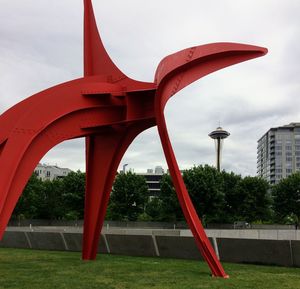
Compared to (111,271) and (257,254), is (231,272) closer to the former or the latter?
(257,254)

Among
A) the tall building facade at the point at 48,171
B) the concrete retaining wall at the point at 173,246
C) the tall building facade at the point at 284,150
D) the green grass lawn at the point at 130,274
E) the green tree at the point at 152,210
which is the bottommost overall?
the green grass lawn at the point at 130,274

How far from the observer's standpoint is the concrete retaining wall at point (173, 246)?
1488cm

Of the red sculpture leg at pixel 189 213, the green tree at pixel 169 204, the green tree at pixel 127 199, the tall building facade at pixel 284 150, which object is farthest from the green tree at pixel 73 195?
the tall building facade at pixel 284 150

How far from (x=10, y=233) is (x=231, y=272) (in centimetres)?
1400

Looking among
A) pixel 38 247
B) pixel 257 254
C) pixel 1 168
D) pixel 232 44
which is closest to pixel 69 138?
pixel 1 168

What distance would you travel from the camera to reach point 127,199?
193 feet

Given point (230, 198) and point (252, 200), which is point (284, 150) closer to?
point (230, 198)

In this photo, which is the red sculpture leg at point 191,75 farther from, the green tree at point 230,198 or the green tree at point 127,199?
the green tree at point 127,199

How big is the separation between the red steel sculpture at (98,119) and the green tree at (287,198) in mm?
45360

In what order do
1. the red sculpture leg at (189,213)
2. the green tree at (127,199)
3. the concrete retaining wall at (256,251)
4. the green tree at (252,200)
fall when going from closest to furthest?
1. the red sculpture leg at (189,213)
2. the concrete retaining wall at (256,251)
3. the green tree at (252,200)
4. the green tree at (127,199)

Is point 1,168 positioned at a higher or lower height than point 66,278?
higher

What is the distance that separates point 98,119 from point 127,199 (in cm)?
4517

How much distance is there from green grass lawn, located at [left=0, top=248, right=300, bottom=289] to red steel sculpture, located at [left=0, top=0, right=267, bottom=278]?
3.27ft

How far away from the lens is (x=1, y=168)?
1152 centimetres
